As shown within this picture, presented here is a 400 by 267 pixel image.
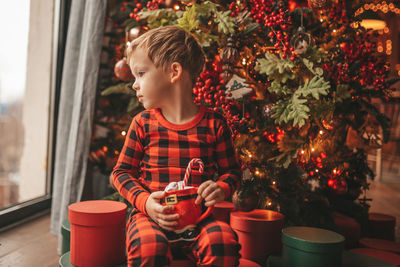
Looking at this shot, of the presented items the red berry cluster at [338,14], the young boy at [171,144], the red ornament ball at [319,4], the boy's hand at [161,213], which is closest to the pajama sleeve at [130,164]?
the young boy at [171,144]

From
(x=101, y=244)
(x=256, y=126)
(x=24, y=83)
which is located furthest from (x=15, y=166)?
(x=256, y=126)

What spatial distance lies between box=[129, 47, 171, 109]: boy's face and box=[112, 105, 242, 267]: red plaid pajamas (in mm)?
72

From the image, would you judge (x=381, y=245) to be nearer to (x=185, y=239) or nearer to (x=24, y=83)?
(x=185, y=239)

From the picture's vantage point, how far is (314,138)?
1.63 metres

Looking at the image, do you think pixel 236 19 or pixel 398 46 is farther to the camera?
pixel 398 46

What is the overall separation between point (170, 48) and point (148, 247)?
1.90 ft

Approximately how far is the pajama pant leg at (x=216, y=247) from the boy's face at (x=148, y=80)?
0.42 m

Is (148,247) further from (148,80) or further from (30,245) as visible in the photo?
(30,245)

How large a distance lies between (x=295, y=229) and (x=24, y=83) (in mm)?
1997

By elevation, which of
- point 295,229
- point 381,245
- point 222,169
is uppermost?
point 222,169

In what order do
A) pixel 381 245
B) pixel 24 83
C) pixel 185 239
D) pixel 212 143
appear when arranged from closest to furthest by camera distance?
pixel 185 239, pixel 212 143, pixel 381 245, pixel 24 83

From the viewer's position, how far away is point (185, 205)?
1029 millimetres

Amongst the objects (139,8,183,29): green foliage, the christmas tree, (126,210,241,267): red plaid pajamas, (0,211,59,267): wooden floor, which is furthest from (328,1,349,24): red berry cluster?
(0,211,59,267): wooden floor

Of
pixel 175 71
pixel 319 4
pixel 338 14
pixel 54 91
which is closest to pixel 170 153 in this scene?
pixel 175 71
